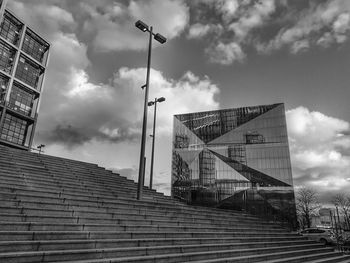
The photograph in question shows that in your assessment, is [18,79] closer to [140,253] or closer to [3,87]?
[3,87]

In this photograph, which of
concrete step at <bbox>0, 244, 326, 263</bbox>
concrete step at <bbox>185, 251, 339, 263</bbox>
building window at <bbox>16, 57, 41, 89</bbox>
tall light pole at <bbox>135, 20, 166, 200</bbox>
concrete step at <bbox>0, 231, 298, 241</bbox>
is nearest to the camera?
concrete step at <bbox>0, 244, 326, 263</bbox>

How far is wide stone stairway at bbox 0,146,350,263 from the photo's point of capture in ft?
19.0

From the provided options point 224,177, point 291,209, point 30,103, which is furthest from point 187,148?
point 30,103

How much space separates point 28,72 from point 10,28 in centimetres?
788

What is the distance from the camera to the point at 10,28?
45.7 metres

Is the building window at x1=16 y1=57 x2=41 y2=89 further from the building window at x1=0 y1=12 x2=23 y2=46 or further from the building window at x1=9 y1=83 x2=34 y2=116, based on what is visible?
the building window at x1=0 y1=12 x2=23 y2=46

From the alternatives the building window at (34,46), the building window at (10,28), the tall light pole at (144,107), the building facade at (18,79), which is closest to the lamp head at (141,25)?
the tall light pole at (144,107)

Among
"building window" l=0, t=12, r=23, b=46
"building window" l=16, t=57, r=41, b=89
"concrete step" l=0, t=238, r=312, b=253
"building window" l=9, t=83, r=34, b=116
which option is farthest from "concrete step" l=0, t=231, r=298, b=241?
"building window" l=0, t=12, r=23, b=46

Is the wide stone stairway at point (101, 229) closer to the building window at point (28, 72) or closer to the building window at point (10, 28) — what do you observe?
the building window at point (28, 72)

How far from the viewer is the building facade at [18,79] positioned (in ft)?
141

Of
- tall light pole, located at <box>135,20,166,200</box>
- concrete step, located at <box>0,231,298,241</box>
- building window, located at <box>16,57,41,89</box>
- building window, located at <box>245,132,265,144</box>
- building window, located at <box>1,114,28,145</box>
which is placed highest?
building window, located at <box>16,57,41,89</box>

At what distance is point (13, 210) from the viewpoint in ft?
21.8

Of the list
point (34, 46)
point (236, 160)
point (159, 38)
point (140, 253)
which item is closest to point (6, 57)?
point (34, 46)

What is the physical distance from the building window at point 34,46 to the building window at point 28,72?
6.67 ft
